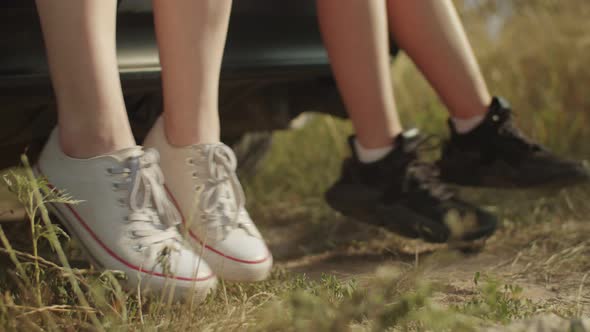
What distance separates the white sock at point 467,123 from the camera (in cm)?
150

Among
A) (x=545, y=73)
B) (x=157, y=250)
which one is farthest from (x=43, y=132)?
(x=545, y=73)

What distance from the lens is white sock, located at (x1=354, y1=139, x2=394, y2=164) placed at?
1.44 metres

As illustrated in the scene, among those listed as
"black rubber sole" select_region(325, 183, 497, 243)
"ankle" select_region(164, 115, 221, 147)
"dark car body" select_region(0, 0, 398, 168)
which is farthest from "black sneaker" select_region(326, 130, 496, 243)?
"ankle" select_region(164, 115, 221, 147)

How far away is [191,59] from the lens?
1.09 meters

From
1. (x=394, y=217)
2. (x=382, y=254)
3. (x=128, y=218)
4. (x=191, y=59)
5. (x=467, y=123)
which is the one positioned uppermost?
(x=191, y=59)

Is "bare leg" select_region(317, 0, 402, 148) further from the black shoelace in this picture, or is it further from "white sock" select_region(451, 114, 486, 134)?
"white sock" select_region(451, 114, 486, 134)

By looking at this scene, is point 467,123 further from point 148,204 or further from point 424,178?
point 148,204

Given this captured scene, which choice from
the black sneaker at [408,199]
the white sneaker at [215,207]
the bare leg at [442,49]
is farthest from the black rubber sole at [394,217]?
the white sneaker at [215,207]

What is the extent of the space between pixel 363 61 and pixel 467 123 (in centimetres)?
30

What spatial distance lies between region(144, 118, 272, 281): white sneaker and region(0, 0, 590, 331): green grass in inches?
2.0

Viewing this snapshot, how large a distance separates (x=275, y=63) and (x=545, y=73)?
1.69m

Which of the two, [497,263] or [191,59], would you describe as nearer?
[191,59]

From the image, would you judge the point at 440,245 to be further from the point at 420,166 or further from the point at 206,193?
the point at 206,193

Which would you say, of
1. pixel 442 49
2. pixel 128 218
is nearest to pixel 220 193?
pixel 128 218
